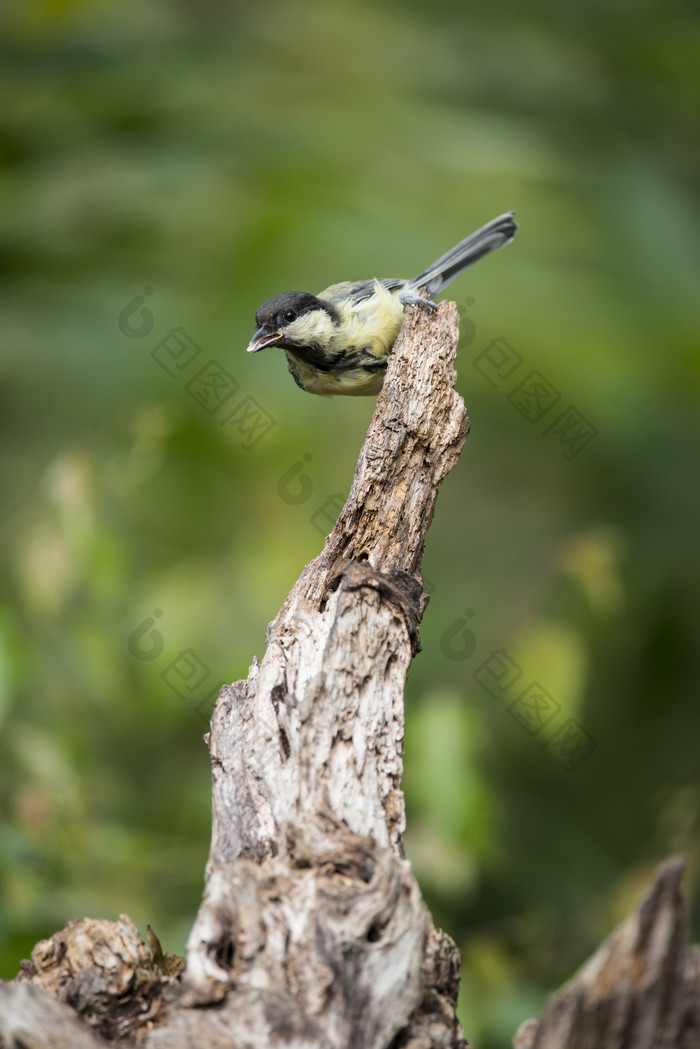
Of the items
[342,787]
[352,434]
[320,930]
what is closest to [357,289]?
[352,434]

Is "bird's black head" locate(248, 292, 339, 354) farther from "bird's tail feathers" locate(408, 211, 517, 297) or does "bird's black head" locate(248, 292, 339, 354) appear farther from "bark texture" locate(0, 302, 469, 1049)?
"bark texture" locate(0, 302, 469, 1049)

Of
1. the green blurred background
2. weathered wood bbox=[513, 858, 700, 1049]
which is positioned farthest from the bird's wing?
weathered wood bbox=[513, 858, 700, 1049]

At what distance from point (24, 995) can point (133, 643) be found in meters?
2.01

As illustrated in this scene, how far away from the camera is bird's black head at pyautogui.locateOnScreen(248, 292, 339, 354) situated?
3.27 metres

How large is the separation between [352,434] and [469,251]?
109cm

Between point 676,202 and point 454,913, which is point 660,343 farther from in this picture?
point 454,913

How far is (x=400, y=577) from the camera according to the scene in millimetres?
2141

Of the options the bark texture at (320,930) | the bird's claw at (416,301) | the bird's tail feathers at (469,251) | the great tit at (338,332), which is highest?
the bird's tail feathers at (469,251)

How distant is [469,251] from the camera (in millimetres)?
3768

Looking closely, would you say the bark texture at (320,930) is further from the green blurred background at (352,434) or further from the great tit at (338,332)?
the great tit at (338,332)

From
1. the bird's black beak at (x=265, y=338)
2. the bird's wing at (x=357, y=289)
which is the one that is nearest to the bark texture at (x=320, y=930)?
the bird's black beak at (x=265, y=338)

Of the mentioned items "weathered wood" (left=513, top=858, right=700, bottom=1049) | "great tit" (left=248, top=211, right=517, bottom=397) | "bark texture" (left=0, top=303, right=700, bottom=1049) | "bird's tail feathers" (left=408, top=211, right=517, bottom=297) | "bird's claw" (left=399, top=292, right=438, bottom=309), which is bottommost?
"weathered wood" (left=513, top=858, right=700, bottom=1049)

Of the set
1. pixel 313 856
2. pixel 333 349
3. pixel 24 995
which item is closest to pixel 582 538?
pixel 333 349

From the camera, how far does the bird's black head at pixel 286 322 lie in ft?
10.7
